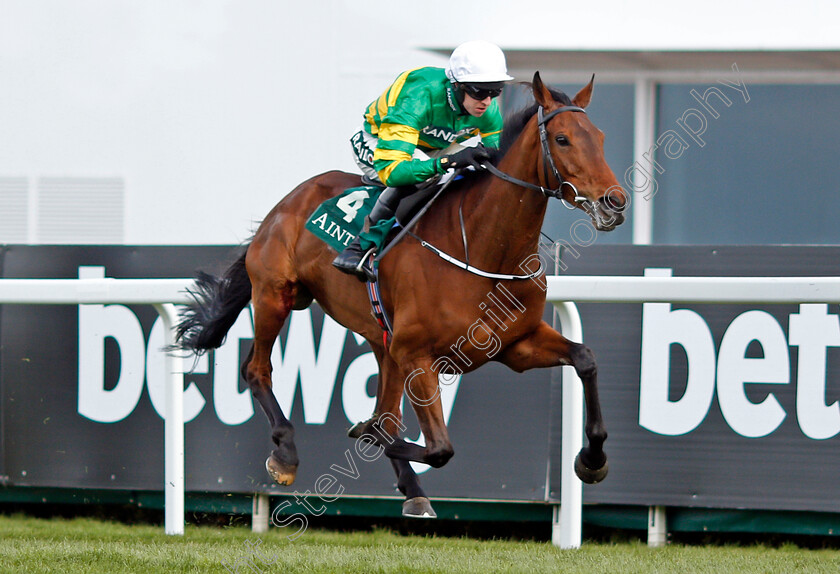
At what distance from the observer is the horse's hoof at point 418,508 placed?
14.1 ft

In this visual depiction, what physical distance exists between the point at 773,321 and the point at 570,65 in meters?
3.20

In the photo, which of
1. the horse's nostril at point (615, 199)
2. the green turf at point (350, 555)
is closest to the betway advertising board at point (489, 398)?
the green turf at point (350, 555)

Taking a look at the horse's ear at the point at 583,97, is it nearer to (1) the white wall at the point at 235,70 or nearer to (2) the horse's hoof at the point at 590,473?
(2) the horse's hoof at the point at 590,473

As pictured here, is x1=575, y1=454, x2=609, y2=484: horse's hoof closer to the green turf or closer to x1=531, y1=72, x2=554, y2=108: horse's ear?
the green turf

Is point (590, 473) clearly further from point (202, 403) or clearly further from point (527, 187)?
point (202, 403)

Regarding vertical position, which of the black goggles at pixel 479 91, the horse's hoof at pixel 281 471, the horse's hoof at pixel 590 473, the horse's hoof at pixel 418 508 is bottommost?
the horse's hoof at pixel 418 508

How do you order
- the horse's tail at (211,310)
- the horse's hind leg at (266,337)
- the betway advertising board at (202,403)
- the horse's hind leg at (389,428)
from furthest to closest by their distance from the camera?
1. the betway advertising board at (202,403)
2. the horse's tail at (211,310)
3. the horse's hind leg at (266,337)
4. the horse's hind leg at (389,428)

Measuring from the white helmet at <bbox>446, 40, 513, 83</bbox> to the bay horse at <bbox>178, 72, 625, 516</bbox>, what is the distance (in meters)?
→ 0.19

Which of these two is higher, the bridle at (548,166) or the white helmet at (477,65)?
the white helmet at (477,65)

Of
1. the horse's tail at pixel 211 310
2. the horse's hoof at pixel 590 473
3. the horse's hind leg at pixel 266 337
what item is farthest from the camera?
the horse's tail at pixel 211 310

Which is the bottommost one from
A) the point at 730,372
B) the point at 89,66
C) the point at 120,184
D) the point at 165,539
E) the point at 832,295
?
the point at 165,539

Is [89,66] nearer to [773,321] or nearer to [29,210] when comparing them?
[29,210]

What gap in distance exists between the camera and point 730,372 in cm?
521

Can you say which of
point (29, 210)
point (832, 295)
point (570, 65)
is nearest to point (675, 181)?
point (570, 65)
